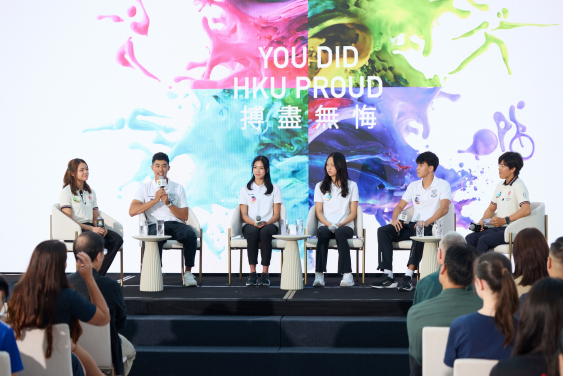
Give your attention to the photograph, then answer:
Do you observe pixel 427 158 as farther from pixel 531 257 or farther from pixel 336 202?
pixel 531 257

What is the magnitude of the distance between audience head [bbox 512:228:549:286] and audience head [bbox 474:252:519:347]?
75 centimetres

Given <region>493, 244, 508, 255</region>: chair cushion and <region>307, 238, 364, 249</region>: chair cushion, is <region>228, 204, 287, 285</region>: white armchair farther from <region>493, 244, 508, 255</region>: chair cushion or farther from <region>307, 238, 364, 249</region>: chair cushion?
<region>493, 244, 508, 255</region>: chair cushion

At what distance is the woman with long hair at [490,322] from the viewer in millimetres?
1748

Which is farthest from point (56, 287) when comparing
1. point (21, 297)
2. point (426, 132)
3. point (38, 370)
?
point (426, 132)

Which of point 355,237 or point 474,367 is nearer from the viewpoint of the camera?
point 474,367

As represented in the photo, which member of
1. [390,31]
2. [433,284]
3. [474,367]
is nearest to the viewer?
[474,367]

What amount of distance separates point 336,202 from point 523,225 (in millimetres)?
1545

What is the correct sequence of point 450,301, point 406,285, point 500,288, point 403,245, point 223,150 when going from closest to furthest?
1. point 500,288
2. point 450,301
3. point 406,285
4. point 403,245
5. point 223,150

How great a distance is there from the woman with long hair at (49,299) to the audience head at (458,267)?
1.45m

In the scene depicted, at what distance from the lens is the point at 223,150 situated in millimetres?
5566

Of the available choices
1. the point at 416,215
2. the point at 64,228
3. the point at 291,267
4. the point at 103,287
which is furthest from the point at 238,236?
the point at 103,287

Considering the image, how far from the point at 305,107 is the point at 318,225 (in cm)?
126

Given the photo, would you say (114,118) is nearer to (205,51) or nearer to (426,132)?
(205,51)

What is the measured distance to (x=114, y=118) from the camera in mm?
5695
